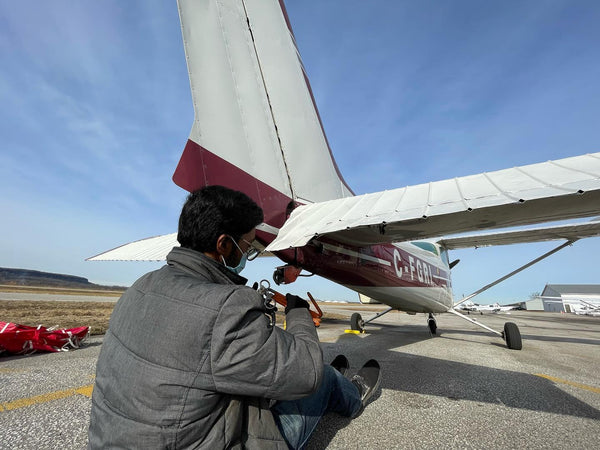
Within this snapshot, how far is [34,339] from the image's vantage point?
4.00m

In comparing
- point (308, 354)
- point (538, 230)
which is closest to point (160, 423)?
point (308, 354)

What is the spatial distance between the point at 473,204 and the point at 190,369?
1.80m

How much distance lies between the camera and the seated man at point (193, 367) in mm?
955

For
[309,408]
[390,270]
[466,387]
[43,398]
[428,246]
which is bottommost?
[466,387]

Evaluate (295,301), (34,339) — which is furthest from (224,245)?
(34,339)

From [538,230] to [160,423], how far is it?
24.9 feet

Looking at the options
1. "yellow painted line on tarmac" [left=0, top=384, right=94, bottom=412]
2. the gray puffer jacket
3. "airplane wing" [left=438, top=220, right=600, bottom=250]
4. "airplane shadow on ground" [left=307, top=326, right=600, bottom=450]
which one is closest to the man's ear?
the gray puffer jacket

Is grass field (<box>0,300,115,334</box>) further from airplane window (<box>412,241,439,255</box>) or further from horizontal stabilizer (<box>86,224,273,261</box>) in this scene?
airplane window (<box>412,241,439,255</box>)

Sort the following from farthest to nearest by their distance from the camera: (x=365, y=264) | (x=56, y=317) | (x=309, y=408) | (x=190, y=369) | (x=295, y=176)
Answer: (x=56, y=317)
(x=365, y=264)
(x=295, y=176)
(x=309, y=408)
(x=190, y=369)

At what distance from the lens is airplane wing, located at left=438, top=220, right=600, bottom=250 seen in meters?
5.41

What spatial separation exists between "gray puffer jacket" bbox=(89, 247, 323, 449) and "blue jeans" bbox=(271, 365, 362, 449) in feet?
0.97

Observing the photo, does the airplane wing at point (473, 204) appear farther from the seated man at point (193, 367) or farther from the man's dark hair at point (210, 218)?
the seated man at point (193, 367)

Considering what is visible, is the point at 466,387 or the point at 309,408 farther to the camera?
the point at 466,387

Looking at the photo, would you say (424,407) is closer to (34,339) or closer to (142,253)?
(142,253)
